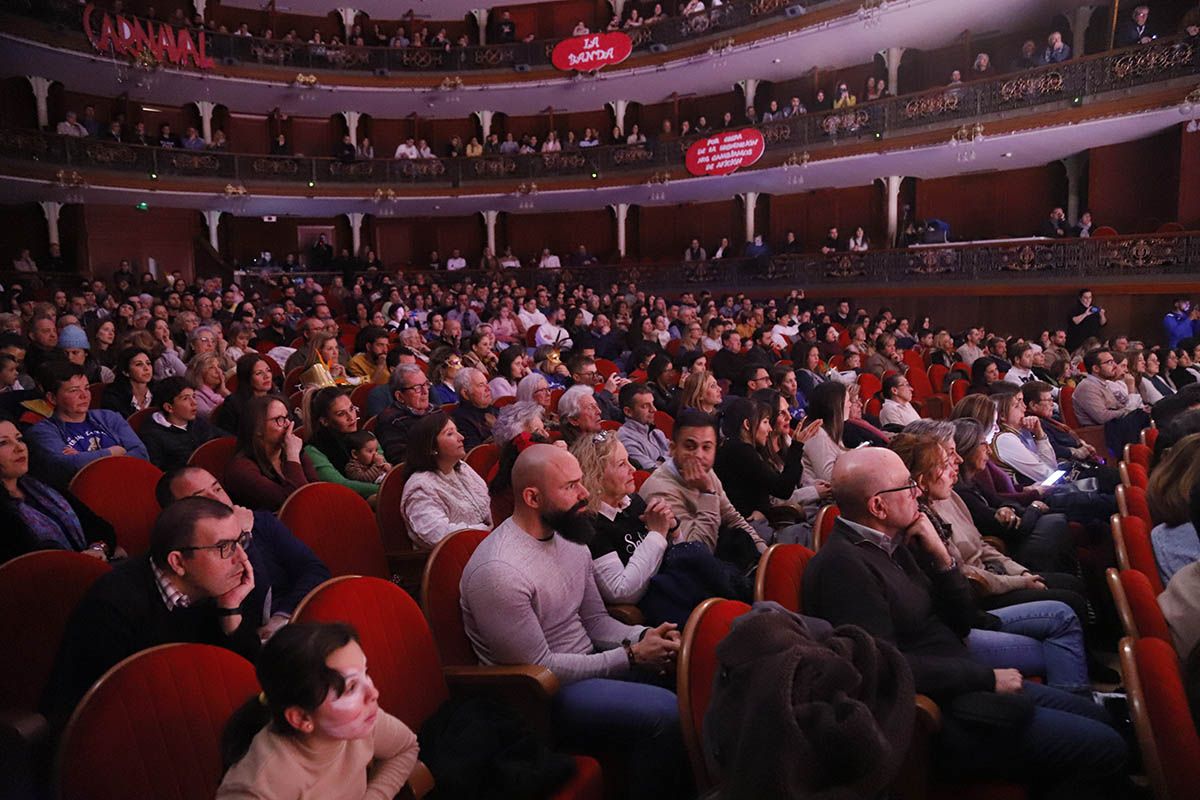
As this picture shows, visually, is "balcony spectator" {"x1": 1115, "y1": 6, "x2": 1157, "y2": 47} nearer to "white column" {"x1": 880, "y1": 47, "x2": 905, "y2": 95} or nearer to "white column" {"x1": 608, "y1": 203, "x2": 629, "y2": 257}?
"white column" {"x1": 880, "y1": 47, "x2": 905, "y2": 95}

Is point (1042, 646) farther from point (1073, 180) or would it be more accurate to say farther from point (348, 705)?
point (1073, 180)

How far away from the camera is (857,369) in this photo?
320 inches

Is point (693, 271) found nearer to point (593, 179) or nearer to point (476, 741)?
point (593, 179)

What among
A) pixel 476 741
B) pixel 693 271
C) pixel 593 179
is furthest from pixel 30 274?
pixel 476 741

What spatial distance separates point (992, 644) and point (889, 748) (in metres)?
1.59

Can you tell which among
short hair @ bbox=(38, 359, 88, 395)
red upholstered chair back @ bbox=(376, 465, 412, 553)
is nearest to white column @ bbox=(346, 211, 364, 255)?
short hair @ bbox=(38, 359, 88, 395)

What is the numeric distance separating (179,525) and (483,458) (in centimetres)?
214

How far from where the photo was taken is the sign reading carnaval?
16266 millimetres

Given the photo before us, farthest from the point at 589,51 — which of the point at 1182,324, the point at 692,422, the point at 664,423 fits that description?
the point at 692,422

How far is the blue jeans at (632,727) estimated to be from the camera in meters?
2.01

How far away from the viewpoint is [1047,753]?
1.97 meters

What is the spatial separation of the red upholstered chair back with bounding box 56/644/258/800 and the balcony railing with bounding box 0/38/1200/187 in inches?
530

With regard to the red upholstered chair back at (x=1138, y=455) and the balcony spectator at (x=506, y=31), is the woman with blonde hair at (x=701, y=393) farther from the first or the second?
the balcony spectator at (x=506, y=31)

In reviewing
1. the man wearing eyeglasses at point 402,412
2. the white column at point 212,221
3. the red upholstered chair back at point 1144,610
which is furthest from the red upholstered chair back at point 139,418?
the white column at point 212,221
